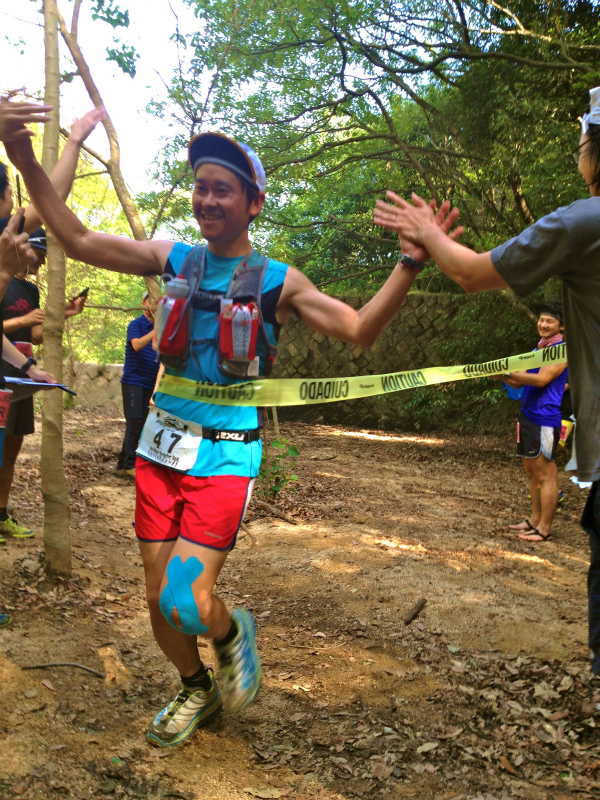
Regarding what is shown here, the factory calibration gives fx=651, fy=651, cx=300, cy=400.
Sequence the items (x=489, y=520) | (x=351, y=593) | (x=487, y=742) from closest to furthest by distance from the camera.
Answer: (x=487, y=742)
(x=351, y=593)
(x=489, y=520)

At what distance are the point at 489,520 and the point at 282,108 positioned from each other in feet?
20.0

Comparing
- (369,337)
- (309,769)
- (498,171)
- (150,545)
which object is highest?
(498,171)

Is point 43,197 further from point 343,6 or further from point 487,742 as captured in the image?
point 343,6

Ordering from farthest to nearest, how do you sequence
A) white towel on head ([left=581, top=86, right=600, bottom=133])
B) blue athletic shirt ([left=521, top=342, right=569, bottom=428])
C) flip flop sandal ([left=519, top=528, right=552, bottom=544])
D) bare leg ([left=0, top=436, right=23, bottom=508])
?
1. flip flop sandal ([left=519, top=528, right=552, bottom=544])
2. blue athletic shirt ([left=521, top=342, right=569, bottom=428])
3. bare leg ([left=0, top=436, right=23, bottom=508])
4. white towel on head ([left=581, top=86, right=600, bottom=133])

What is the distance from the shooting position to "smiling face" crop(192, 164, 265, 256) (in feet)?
8.58

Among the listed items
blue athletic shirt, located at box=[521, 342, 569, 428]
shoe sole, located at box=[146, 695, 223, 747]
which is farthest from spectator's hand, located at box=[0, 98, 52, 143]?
blue athletic shirt, located at box=[521, 342, 569, 428]

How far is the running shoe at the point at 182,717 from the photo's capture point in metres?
2.70

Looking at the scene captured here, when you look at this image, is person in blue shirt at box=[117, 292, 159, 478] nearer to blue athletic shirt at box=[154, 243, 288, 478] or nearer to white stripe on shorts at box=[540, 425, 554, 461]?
white stripe on shorts at box=[540, 425, 554, 461]

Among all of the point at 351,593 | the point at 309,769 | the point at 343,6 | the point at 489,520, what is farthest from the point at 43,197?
the point at 343,6

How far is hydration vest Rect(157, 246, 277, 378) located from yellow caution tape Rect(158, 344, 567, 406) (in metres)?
0.07

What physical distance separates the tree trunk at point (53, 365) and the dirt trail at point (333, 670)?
0.24 m

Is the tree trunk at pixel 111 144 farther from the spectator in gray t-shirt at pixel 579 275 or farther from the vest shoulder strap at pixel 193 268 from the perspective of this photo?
the spectator in gray t-shirt at pixel 579 275

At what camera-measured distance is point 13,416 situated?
4.77 meters

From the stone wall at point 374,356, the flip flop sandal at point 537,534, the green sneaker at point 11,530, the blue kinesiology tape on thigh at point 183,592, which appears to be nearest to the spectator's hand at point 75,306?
the green sneaker at point 11,530
